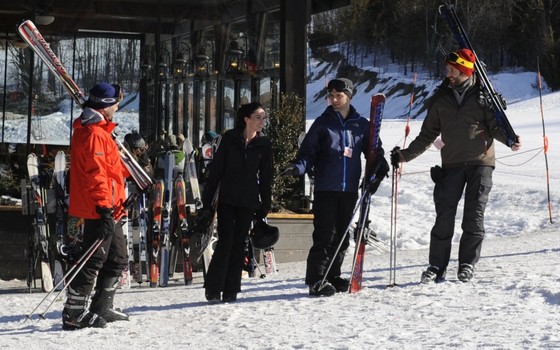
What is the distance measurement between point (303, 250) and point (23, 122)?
4614 millimetres

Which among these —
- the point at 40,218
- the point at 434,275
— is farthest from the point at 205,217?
the point at 40,218

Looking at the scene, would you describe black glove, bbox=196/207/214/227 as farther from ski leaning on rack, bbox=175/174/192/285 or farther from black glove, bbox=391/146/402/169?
ski leaning on rack, bbox=175/174/192/285

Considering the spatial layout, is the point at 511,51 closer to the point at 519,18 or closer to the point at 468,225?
the point at 519,18

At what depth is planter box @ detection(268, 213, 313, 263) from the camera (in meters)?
10.9

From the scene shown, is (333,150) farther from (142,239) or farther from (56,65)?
(142,239)

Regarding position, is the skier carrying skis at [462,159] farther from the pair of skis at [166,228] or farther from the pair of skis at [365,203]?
the pair of skis at [166,228]

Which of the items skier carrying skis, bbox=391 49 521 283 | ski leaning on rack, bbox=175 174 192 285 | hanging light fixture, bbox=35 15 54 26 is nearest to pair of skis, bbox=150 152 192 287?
ski leaning on rack, bbox=175 174 192 285

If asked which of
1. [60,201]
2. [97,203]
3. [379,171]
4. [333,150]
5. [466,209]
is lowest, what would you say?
[60,201]

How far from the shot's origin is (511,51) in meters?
54.0

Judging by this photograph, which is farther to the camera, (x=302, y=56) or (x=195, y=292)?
(x=302, y=56)

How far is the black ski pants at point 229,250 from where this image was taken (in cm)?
732

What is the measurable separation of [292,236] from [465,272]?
Answer: 12.1ft

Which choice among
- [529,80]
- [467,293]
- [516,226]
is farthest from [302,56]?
[529,80]

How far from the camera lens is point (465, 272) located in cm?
754
